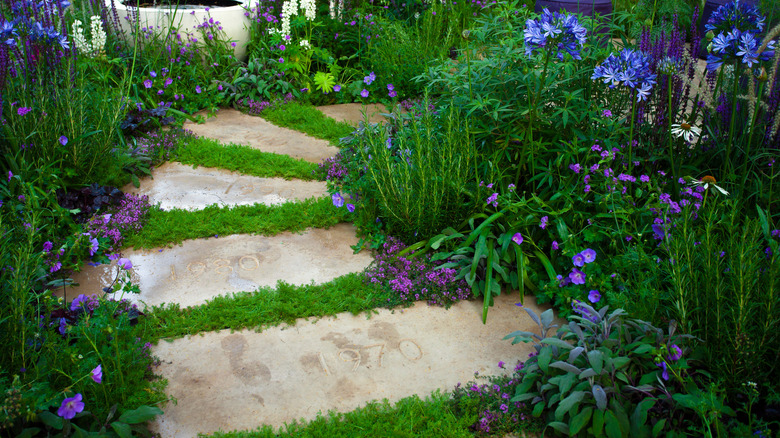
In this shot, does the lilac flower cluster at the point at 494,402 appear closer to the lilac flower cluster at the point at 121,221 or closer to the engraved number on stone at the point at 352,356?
the engraved number on stone at the point at 352,356

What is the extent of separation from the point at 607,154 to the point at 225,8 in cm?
390

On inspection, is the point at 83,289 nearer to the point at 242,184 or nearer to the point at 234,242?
the point at 234,242

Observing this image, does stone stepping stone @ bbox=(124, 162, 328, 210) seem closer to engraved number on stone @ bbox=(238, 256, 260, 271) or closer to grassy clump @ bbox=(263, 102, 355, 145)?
engraved number on stone @ bbox=(238, 256, 260, 271)

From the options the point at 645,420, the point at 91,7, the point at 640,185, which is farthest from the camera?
the point at 91,7

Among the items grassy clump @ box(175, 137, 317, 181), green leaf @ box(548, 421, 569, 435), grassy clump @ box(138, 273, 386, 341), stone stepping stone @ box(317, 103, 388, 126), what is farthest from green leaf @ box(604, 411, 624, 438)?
stone stepping stone @ box(317, 103, 388, 126)

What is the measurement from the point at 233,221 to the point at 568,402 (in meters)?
2.12

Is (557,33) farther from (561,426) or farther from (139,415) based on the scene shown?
(139,415)

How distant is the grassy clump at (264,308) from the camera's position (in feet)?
8.69

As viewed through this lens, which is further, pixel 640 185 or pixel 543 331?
pixel 640 185

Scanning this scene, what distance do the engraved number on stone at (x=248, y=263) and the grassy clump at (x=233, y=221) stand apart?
240mm

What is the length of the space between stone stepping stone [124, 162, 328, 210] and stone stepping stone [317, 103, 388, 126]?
1.13 metres

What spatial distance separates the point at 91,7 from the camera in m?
5.12

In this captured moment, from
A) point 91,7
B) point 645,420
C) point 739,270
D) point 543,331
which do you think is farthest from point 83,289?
point 91,7

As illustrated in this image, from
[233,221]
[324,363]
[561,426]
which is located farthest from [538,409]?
[233,221]
